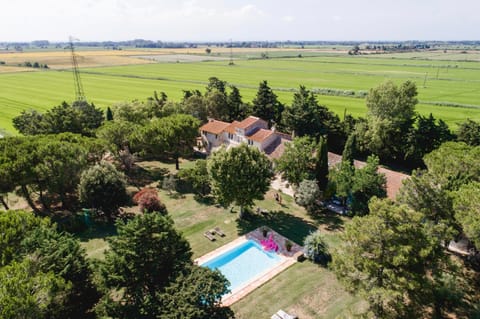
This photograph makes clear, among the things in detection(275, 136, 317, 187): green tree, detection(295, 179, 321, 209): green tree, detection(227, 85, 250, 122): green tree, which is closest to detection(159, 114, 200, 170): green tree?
detection(275, 136, 317, 187): green tree

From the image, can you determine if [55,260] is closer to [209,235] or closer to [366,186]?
[209,235]

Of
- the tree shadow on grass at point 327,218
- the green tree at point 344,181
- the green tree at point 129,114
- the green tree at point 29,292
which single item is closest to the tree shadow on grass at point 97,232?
the green tree at point 29,292

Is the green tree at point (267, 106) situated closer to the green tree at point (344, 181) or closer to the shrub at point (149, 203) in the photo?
the green tree at point (344, 181)

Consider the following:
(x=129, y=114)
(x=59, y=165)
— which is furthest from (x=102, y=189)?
(x=129, y=114)

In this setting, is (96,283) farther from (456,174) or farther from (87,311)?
(456,174)

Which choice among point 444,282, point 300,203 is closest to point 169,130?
point 300,203

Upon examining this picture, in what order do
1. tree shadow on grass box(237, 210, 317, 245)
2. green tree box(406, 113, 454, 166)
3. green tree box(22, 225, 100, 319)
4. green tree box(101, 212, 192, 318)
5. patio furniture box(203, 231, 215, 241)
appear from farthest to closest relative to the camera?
green tree box(406, 113, 454, 166) < tree shadow on grass box(237, 210, 317, 245) < patio furniture box(203, 231, 215, 241) < green tree box(101, 212, 192, 318) < green tree box(22, 225, 100, 319)

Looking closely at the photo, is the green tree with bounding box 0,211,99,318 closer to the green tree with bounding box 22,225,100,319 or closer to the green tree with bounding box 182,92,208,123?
the green tree with bounding box 22,225,100,319
